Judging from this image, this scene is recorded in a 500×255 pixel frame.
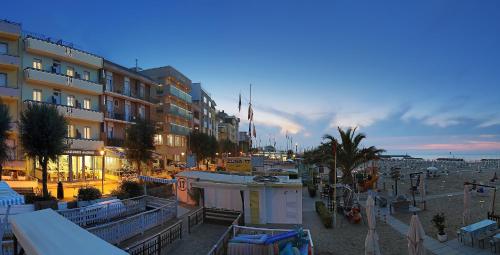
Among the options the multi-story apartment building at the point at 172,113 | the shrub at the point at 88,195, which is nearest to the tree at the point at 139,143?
the shrub at the point at 88,195

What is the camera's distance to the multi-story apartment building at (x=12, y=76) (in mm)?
30812

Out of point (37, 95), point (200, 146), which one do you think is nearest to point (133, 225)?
point (37, 95)

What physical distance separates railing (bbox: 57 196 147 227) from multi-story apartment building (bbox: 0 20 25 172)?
695 inches

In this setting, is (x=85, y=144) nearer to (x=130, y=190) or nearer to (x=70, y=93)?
(x=70, y=93)

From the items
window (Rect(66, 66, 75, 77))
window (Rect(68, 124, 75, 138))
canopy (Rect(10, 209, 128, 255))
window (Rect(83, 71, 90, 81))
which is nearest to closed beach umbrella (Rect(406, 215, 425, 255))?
canopy (Rect(10, 209, 128, 255))

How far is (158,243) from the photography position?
41.4 feet

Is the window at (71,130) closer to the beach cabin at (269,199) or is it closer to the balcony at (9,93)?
the balcony at (9,93)

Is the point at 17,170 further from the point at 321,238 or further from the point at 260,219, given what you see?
the point at 321,238

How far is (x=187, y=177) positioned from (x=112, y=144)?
76.1 feet

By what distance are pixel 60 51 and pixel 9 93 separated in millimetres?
7507

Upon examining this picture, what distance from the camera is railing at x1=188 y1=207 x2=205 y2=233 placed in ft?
58.5

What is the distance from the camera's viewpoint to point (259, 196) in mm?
19938

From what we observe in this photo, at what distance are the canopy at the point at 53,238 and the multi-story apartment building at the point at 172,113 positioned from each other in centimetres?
5184

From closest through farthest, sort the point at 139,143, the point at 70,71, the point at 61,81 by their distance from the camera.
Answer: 1. the point at 139,143
2. the point at 61,81
3. the point at 70,71
